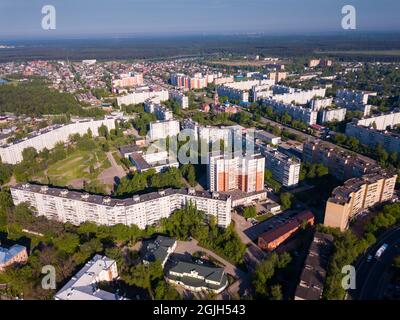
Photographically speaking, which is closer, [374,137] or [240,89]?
[374,137]

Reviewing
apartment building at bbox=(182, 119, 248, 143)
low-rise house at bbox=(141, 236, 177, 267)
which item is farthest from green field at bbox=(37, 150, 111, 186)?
low-rise house at bbox=(141, 236, 177, 267)

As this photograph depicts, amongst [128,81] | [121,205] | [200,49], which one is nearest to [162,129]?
[121,205]

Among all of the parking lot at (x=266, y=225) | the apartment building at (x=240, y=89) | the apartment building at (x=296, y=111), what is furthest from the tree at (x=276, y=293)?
the apartment building at (x=240, y=89)

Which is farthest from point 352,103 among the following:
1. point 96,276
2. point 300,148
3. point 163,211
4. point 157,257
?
point 96,276

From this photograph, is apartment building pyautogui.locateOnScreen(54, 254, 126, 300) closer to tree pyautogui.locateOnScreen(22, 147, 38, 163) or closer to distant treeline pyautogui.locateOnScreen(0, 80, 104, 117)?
tree pyautogui.locateOnScreen(22, 147, 38, 163)

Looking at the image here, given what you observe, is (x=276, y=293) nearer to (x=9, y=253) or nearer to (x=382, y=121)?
(x=9, y=253)

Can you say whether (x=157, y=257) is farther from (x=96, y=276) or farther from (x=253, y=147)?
(x=253, y=147)

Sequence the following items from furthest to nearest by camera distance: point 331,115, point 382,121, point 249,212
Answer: point 331,115 → point 382,121 → point 249,212
